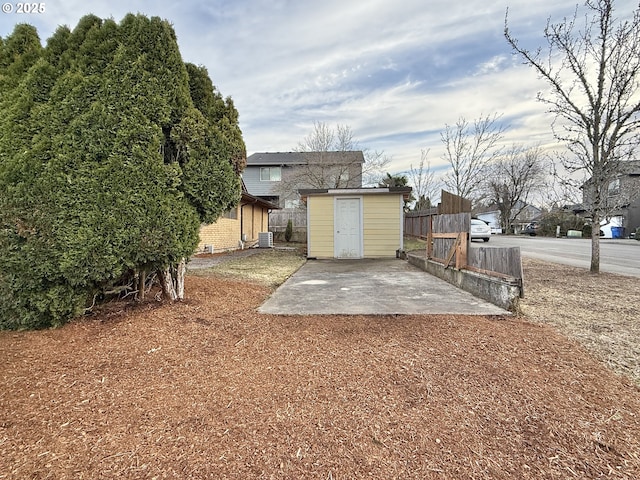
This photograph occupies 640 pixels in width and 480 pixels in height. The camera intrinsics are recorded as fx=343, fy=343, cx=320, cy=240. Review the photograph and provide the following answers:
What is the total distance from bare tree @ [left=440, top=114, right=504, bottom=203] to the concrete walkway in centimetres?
1237

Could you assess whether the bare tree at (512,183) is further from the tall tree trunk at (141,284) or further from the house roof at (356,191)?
the tall tree trunk at (141,284)

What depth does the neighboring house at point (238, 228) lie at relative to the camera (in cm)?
1214

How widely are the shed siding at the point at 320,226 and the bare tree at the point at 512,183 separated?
3066cm

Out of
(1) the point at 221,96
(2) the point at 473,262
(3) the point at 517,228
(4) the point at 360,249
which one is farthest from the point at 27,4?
(3) the point at 517,228

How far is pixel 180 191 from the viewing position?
12.8 feet

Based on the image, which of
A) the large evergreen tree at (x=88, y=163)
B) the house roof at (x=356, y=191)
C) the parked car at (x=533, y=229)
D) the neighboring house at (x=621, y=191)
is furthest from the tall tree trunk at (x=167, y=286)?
the parked car at (x=533, y=229)

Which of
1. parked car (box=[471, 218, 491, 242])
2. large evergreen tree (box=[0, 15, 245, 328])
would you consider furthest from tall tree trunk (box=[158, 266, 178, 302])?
parked car (box=[471, 218, 491, 242])

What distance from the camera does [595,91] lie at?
7.10 meters

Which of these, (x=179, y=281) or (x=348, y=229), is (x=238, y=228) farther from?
(x=179, y=281)

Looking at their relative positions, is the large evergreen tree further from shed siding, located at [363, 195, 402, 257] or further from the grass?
the grass

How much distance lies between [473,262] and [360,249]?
576cm

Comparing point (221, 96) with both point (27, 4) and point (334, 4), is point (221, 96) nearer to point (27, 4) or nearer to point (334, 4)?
point (27, 4)

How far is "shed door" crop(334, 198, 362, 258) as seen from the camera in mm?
11406

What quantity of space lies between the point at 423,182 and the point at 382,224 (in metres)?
14.5
